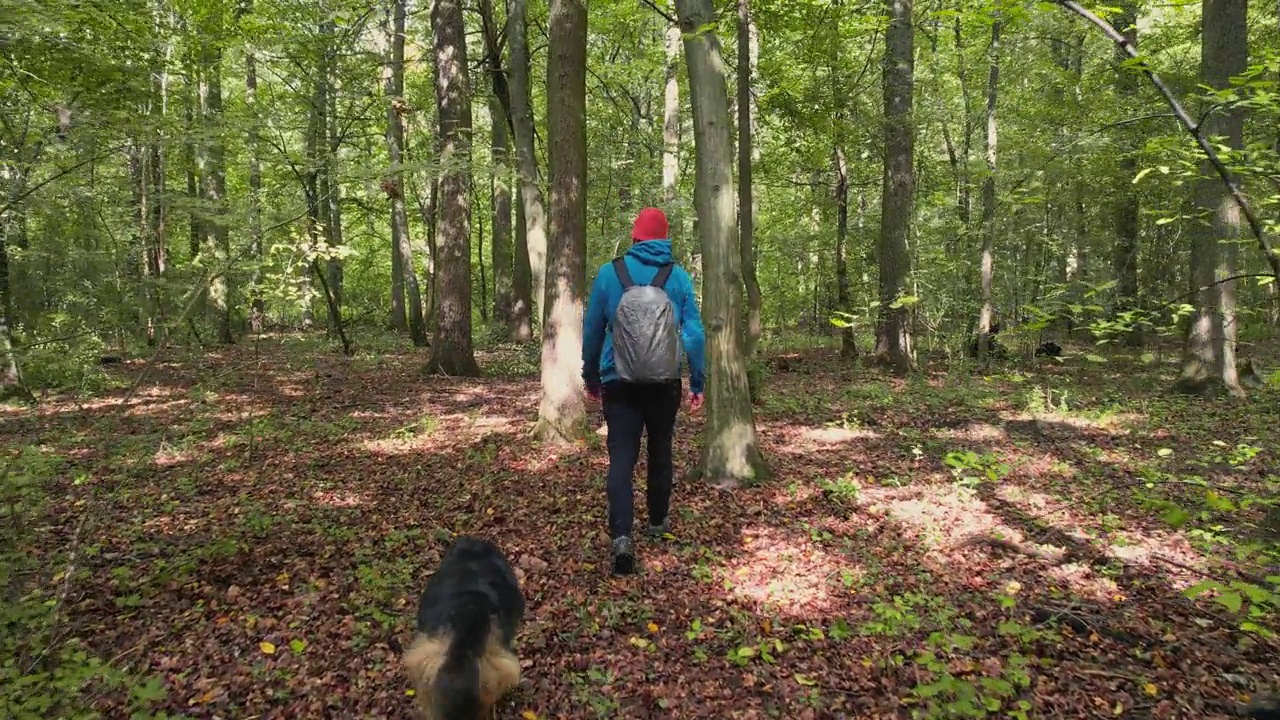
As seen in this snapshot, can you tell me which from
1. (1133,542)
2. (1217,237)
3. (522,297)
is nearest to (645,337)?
(1133,542)

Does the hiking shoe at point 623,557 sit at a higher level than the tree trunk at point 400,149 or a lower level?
lower

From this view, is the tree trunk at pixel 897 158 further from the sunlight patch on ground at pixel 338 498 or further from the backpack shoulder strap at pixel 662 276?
the sunlight patch on ground at pixel 338 498

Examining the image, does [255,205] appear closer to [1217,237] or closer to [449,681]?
[449,681]

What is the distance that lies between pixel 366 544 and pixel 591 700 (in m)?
2.53

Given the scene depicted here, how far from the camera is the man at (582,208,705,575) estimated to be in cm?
420

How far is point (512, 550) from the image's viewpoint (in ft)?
15.7

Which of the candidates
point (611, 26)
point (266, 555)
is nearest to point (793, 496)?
point (266, 555)

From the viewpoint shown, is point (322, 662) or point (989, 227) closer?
point (322, 662)

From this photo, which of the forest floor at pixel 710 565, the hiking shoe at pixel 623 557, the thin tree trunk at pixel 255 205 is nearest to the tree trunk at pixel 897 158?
the forest floor at pixel 710 565

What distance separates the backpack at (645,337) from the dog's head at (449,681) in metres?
1.92

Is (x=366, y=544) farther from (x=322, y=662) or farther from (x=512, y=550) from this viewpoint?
(x=322, y=662)

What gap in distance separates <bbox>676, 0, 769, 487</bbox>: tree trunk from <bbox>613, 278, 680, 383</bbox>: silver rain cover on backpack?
4.65 feet

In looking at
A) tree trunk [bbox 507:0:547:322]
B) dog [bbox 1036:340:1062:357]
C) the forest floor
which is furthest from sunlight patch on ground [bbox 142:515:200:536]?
dog [bbox 1036:340:1062:357]

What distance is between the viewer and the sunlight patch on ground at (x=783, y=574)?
13.2 feet
